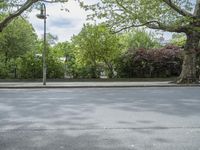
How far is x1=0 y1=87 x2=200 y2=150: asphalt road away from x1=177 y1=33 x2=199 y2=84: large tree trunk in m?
12.7

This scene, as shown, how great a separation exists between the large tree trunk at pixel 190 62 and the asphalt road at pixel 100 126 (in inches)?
498

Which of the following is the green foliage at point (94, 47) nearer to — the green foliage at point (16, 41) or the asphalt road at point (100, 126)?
the green foliage at point (16, 41)

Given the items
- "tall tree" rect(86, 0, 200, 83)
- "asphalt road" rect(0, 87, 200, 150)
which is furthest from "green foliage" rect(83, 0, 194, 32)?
"asphalt road" rect(0, 87, 200, 150)

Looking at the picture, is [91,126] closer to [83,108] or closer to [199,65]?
[83,108]

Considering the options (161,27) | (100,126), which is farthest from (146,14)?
(100,126)

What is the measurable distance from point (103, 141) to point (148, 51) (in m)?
24.3

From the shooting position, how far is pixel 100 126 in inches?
353

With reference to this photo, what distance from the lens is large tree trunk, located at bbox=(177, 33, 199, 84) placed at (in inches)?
1006

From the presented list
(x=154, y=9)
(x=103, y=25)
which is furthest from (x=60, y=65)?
(x=154, y=9)

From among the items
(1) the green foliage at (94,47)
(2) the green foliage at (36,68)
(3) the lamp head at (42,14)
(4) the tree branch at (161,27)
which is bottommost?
(2) the green foliage at (36,68)

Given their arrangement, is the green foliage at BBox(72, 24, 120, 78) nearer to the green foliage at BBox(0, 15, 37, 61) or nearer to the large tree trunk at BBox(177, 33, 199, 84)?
the large tree trunk at BBox(177, 33, 199, 84)

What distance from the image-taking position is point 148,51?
1225 inches

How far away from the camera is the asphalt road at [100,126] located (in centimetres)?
711

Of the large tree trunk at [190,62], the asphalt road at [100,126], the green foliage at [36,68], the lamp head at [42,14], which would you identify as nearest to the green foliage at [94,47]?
the green foliage at [36,68]
